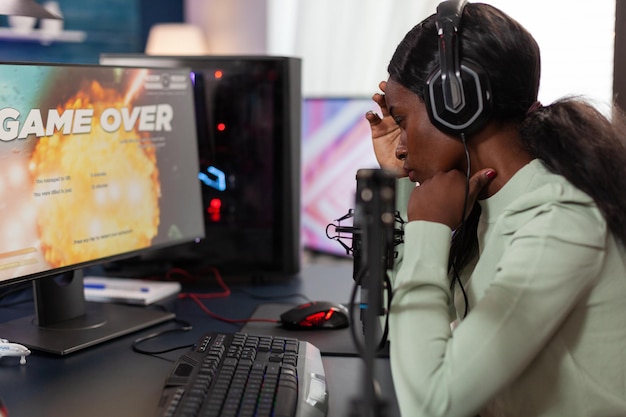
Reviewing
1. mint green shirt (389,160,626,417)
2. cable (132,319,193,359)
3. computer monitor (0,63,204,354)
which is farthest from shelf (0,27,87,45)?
mint green shirt (389,160,626,417)

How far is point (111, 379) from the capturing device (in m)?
1.01

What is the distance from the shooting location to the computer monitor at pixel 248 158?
1562 mm

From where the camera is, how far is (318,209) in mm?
2076

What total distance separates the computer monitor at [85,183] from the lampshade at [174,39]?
240 cm

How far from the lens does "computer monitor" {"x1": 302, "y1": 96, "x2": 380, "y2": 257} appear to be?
1.96 metres

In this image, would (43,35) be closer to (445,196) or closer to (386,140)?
(386,140)

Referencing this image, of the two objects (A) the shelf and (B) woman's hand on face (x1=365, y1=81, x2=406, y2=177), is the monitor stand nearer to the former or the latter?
(B) woman's hand on face (x1=365, y1=81, x2=406, y2=177)

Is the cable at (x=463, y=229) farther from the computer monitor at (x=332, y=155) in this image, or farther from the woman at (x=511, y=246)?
the computer monitor at (x=332, y=155)

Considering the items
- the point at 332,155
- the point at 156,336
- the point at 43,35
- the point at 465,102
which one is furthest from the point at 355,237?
the point at 43,35

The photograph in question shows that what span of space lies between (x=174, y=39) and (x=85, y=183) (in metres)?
2.62

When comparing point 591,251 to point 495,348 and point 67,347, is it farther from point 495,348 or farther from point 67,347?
point 67,347

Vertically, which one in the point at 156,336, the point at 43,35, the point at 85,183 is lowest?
the point at 156,336

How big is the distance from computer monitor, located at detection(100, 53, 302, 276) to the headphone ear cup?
26.8 inches

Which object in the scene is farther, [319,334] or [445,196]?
[319,334]
